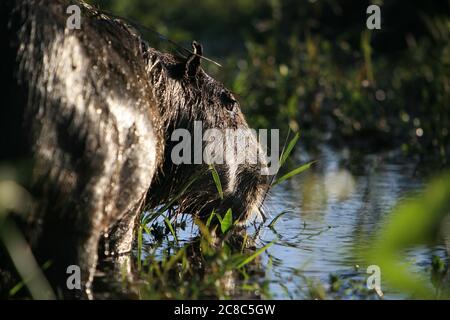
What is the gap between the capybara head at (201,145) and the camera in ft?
12.9

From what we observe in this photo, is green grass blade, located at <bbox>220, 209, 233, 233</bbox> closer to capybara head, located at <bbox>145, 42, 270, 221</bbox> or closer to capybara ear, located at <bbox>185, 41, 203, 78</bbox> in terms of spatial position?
capybara head, located at <bbox>145, 42, 270, 221</bbox>

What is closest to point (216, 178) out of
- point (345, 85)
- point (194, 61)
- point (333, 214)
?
point (194, 61)

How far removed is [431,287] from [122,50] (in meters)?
1.59

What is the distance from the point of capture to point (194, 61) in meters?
4.02

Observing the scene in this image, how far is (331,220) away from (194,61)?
127 cm

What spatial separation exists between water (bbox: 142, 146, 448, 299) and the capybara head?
0.82ft

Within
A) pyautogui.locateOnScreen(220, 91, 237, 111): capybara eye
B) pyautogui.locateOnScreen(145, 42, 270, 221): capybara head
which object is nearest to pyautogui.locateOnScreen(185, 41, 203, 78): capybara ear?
pyautogui.locateOnScreen(145, 42, 270, 221): capybara head

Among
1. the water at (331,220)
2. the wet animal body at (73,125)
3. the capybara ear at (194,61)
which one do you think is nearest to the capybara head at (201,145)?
the capybara ear at (194,61)

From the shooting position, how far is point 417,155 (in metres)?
6.69

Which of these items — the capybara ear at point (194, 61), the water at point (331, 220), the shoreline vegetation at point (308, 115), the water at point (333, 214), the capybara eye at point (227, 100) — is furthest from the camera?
the capybara eye at point (227, 100)

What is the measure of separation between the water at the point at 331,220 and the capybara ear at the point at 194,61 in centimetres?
87

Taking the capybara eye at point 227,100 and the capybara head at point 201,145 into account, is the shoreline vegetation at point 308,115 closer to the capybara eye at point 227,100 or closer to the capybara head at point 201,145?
the capybara head at point 201,145

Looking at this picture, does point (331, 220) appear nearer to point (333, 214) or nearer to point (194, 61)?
point (333, 214)

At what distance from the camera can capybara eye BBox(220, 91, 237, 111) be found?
13.8 feet
